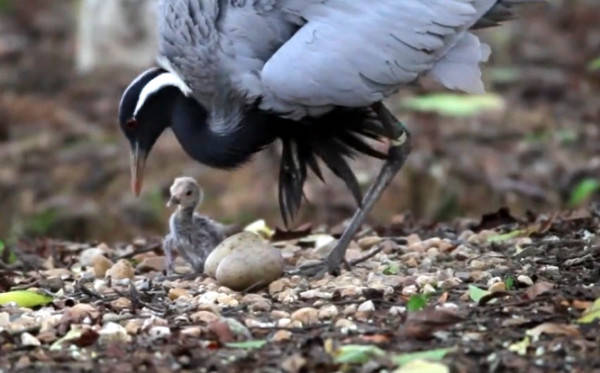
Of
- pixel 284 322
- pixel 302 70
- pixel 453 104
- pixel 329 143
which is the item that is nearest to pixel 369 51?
pixel 302 70

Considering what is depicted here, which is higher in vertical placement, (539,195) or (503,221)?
(503,221)

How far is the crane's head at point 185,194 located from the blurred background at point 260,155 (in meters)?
1.67

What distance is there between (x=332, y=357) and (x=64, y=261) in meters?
2.97

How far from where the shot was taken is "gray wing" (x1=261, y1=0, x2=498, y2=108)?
5738mm

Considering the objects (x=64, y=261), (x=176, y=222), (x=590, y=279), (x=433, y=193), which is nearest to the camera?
(x=590, y=279)

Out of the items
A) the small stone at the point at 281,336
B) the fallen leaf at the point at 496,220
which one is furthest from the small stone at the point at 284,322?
the fallen leaf at the point at 496,220

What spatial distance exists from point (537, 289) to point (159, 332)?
146 cm

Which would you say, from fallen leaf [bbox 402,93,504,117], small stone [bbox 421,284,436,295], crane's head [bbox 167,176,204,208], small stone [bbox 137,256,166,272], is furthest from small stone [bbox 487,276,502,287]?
fallen leaf [bbox 402,93,504,117]

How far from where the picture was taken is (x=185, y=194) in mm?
6387

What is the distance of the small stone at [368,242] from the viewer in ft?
21.9

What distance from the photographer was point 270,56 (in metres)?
5.93

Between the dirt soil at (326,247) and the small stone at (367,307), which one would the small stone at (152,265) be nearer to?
the dirt soil at (326,247)

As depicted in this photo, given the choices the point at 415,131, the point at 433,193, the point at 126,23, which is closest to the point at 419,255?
the point at 433,193

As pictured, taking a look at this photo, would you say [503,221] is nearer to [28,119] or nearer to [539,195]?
[539,195]
